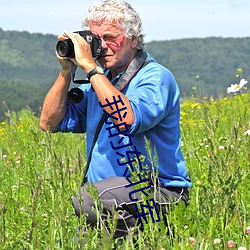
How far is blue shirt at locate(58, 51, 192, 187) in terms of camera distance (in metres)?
3.29

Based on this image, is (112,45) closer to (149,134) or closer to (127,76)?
(127,76)

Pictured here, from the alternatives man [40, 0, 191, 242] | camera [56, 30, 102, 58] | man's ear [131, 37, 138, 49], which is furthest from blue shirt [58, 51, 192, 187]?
camera [56, 30, 102, 58]

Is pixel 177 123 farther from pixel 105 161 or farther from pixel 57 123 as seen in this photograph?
pixel 57 123

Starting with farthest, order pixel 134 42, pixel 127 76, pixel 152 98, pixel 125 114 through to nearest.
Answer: pixel 134 42 → pixel 127 76 → pixel 152 98 → pixel 125 114

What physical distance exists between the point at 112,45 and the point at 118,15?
6.2 inches

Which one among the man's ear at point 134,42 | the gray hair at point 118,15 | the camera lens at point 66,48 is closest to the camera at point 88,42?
the camera lens at point 66,48

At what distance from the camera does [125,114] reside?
312 cm

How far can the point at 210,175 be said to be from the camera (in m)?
2.76

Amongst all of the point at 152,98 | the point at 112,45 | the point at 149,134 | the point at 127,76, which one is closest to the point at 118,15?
the point at 112,45

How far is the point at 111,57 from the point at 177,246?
1.45 metres

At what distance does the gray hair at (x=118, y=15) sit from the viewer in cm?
350

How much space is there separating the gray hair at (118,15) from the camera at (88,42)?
11cm

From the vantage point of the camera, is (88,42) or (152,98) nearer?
(152,98)

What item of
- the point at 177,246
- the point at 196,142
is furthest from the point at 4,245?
the point at 196,142
